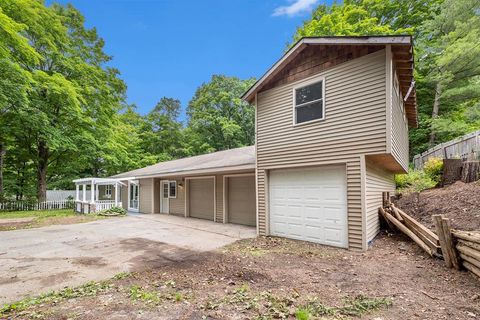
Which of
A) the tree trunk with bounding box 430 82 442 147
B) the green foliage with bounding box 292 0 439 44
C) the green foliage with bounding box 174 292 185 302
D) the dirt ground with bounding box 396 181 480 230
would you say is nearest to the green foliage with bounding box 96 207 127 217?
the green foliage with bounding box 174 292 185 302

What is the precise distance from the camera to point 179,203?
14.0 meters

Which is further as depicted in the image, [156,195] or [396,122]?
[156,195]

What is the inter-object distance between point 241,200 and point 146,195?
8085mm

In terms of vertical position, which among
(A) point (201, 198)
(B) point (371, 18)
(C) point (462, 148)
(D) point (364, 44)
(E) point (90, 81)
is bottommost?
(A) point (201, 198)

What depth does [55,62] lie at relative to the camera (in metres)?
17.1

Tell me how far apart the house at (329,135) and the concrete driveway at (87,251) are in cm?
225

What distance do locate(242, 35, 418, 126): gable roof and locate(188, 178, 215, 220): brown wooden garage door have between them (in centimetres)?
533

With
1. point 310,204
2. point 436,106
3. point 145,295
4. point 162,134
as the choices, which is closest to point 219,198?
point 310,204

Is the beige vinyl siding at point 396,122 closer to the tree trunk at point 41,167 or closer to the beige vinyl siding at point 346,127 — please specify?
the beige vinyl siding at point 346,127

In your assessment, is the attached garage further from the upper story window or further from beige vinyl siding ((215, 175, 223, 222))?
the upper story window

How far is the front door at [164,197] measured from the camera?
14938mm

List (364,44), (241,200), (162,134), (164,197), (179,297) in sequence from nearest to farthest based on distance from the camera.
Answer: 1. (179,297)
2. (364,44)
3. (241,200)
4. (164,197)
5. (162,134)

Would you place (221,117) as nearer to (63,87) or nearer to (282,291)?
(63,87)

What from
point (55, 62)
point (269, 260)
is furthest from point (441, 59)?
→ point (55, 62)
